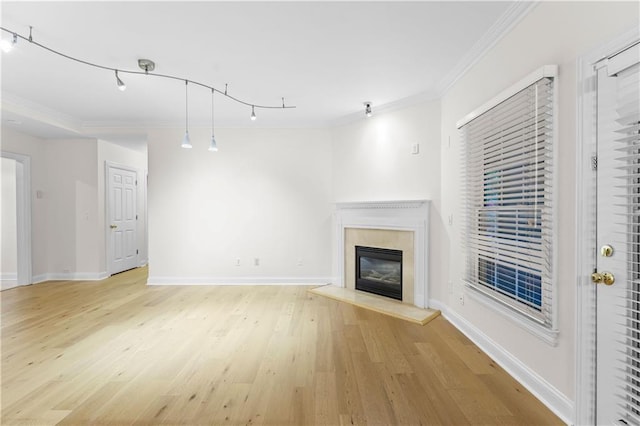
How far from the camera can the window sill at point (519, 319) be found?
5.83ft

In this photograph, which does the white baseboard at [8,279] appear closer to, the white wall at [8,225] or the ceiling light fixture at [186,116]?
the white wall at [8,225]

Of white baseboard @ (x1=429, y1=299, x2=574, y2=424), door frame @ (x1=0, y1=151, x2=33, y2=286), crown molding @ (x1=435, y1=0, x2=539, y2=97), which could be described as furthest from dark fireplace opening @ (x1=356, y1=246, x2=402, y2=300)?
door frame @ (x1=0, y1=151, x2=33, y2=286)

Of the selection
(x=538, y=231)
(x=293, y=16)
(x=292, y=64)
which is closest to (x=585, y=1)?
(x=538, y=231)

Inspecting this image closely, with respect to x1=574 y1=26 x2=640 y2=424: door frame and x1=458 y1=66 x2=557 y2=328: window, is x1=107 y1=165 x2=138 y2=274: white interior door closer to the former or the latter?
x1=458 y1=66 x2=557 y2=328: window

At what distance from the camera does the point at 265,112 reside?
14.0 ft

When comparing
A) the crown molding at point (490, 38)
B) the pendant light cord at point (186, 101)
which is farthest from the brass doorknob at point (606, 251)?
the pendant light cord at point (186, 101)

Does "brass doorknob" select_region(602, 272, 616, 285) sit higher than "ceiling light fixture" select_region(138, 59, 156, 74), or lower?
lower

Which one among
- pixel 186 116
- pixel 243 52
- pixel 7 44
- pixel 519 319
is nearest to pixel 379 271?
pixel 519 319

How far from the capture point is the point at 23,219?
→ 477 cm

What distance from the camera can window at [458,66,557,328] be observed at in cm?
184

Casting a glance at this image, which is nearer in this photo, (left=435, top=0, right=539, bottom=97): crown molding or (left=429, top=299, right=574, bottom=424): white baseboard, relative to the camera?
(left=429, top=299, right=574, bottom=424): white baseboard

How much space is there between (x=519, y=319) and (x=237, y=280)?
400cm

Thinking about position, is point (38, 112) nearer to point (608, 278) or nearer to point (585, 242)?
point (585, 242)

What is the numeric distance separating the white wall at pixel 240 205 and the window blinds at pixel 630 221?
145 inches
